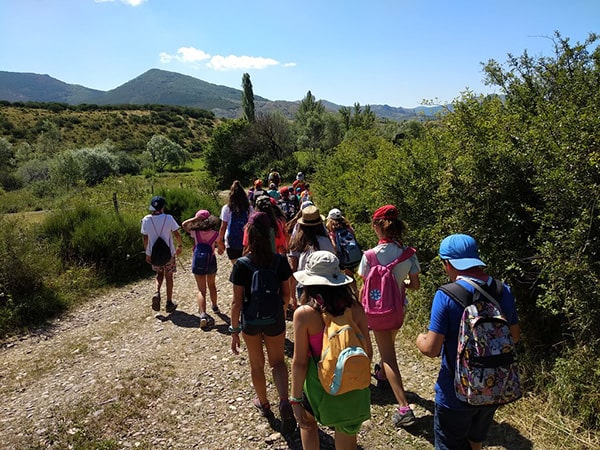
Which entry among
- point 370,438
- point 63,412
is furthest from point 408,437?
point 63,412

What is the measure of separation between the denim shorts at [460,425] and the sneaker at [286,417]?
137 cm

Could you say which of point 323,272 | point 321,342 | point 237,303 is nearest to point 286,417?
point 237,303

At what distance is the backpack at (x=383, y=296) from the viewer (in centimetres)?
338

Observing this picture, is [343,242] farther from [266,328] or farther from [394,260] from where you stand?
[266,328]

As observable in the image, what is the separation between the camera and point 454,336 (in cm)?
232

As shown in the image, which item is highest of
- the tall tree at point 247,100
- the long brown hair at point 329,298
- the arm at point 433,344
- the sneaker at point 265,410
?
the tall tree at point 247,100

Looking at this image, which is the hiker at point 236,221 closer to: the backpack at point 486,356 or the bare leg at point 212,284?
the bare leg at point 212,284

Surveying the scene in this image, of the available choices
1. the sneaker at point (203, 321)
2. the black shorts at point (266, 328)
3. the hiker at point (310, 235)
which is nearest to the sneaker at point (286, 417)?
the black shorts at point (266, 328)

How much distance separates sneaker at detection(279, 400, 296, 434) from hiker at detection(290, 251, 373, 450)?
1042mm

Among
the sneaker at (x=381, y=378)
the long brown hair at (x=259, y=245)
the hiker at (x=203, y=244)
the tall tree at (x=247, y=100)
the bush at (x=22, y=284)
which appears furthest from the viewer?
the tall tree at (x=247, y=100)

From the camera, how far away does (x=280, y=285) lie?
10.8 ft

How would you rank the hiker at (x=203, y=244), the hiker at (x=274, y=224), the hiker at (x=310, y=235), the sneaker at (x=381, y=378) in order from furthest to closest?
the hiker at (x=203, y=244)
the hiker at (x=274, y=224)
the hiker at (x=310, y=235)
the sneaker at (x=381, y=378)

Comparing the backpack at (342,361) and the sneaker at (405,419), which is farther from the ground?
the backpack at (342,361)

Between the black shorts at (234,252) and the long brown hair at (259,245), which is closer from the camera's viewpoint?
the long brown hair at (259,245)
